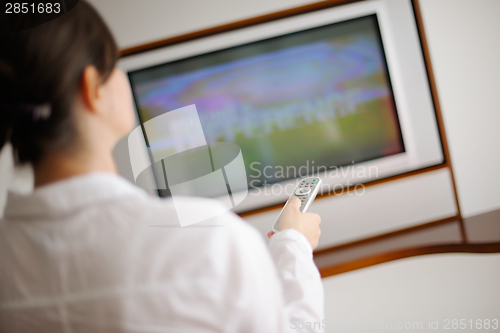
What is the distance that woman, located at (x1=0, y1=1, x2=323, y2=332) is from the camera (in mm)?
317

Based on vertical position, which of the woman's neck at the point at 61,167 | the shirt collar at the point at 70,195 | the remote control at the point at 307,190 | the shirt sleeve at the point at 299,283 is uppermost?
the woman's neck at the point at 61,167

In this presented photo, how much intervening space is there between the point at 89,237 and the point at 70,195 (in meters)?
0.05

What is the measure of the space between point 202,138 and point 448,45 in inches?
31.0

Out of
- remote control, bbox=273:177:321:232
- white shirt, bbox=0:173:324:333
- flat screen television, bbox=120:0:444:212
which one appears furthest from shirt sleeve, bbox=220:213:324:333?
flat screen television, bbox=120:0:444:212

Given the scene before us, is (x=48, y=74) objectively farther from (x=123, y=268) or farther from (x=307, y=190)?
(x=307, y=190)

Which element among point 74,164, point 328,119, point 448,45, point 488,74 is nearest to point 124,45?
point 328,119

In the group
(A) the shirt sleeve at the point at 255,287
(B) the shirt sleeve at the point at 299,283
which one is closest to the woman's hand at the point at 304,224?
(B) the shirt sleeve at the point at 299,283

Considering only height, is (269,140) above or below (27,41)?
below

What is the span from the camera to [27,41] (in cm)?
32

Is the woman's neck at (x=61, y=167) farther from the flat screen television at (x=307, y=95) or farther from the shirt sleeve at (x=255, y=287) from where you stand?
the flat screen television at (x=307, y=95)

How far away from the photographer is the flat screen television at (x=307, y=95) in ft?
3.22

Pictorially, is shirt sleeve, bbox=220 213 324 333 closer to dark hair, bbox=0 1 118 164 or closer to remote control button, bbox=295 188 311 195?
dark hair, bbox=0 1 118 164

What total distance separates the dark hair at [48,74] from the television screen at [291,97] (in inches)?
24.9

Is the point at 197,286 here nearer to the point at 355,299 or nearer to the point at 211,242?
the point at 211,242
